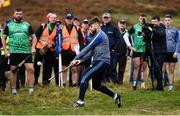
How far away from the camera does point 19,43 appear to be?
64.6ft

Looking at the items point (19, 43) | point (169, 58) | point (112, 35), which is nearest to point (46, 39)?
point (19, 43)

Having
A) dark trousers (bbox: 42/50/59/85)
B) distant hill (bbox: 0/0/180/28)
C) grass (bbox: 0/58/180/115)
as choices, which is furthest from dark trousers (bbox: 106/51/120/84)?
distant hill (bbox: 0/0/180/28)

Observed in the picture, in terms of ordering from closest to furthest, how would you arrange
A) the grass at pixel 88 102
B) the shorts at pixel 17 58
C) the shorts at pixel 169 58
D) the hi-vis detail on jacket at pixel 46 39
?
the grass at pixel 88 102
the shorts at pixel 17 58
the hi-vis detail on jacket at pixel 46 39
the shorts at pixel 169 58

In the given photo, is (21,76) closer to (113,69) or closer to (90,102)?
(113,69)

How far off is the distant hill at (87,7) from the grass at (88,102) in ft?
121

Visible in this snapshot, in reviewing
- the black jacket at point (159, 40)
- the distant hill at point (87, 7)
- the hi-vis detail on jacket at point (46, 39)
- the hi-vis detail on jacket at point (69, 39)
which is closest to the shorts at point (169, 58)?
the black jacket at point (159, 40)

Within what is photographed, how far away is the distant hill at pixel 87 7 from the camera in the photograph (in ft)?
193

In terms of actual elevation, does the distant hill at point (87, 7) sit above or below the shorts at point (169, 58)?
below

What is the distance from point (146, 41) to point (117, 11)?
3904cm

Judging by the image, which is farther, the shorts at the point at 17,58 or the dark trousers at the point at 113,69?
the dark trousers at the point at 113,69

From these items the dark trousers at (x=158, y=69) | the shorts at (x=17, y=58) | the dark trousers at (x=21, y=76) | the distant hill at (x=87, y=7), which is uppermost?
the shorts at (x=17, y=58)

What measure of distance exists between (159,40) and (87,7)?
41.1m

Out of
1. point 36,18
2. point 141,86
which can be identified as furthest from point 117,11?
point 141,86

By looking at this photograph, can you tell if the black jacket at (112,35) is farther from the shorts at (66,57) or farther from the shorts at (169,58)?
the shorts at (169,58)
